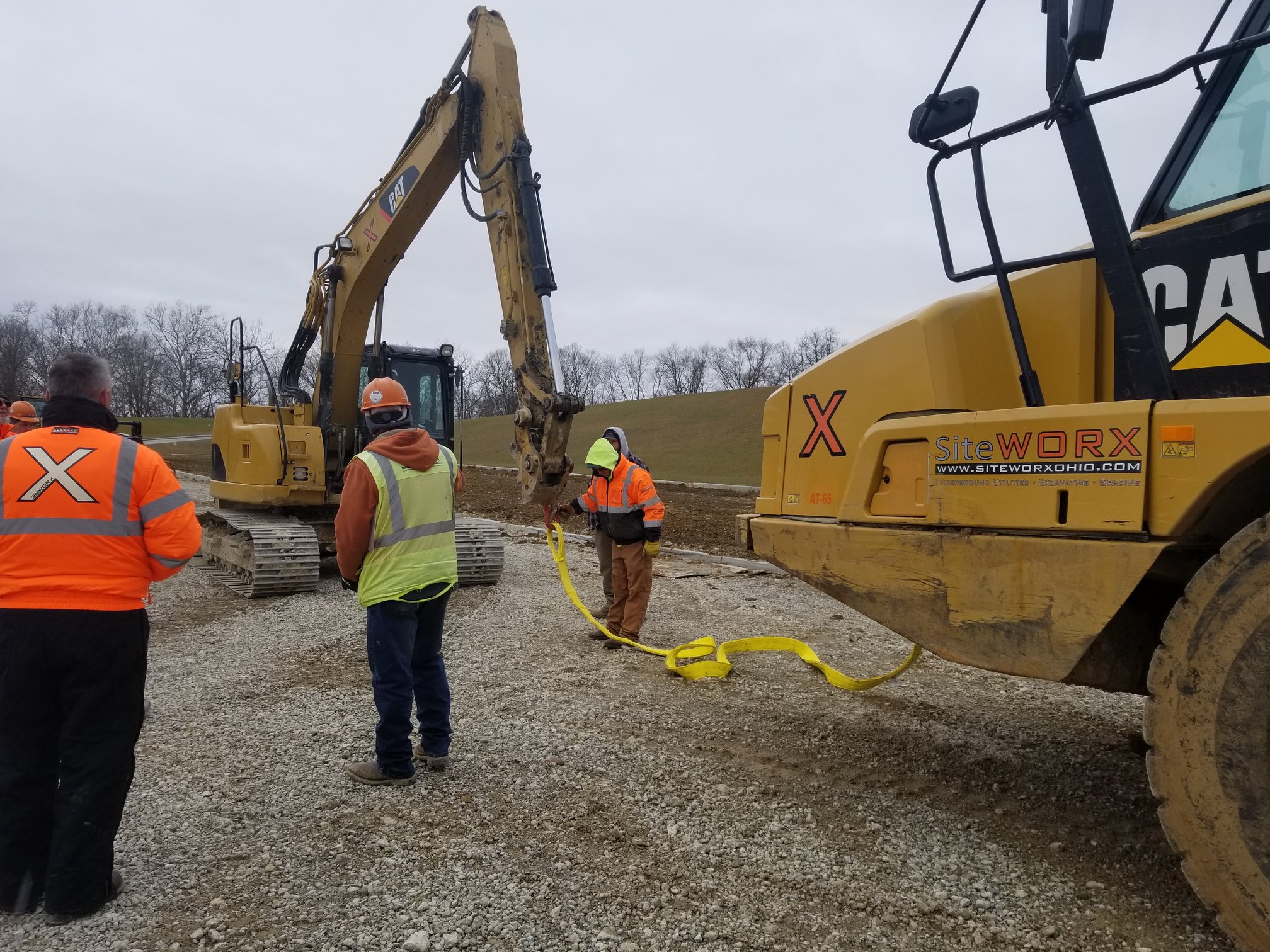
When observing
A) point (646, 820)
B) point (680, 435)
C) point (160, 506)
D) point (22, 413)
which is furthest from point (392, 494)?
point (680, 435)

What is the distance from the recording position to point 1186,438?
261cm

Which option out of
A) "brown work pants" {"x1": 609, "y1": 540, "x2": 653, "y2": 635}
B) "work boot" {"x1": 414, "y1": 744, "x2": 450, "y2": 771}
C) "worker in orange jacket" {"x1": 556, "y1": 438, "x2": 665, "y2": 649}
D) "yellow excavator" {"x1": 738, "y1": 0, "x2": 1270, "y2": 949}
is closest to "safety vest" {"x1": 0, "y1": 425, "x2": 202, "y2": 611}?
"work boot" {"x1": 414, "y1": 744, "x2": 450, "y2": 771}

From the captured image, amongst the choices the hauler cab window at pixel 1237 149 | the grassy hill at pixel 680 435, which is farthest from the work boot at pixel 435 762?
the grassy hill at pixel 680 435

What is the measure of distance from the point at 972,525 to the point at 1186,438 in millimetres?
771

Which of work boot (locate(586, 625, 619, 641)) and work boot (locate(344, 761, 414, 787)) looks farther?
work boot (locate(586, 625, 619, 641))

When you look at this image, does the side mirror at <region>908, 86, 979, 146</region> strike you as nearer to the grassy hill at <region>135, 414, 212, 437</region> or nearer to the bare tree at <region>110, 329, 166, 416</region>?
the grassy hill at <region>135, 414, 212, 437</region>

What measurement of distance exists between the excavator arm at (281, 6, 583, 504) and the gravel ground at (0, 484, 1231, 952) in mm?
1910

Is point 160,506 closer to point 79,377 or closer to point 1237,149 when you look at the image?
point 79,377

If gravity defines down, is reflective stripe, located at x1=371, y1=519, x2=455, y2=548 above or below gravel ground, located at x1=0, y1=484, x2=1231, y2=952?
above

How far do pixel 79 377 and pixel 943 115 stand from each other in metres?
3.32

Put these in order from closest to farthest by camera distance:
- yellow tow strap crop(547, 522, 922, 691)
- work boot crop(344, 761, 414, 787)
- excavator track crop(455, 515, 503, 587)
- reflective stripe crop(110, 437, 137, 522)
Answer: reflective stripe crop(110, 437, 137, 522)
work boot crop(344, 761, 414, 787)
yellow tow strap crop(547, 522, 922, 691)
excavator track crop(455, 515, 503, 587)

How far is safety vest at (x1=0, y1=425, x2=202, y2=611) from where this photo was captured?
2.86 m

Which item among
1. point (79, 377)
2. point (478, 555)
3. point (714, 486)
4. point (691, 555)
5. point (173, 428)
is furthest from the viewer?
point (173, 428)

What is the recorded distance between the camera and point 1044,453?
2949 mm
